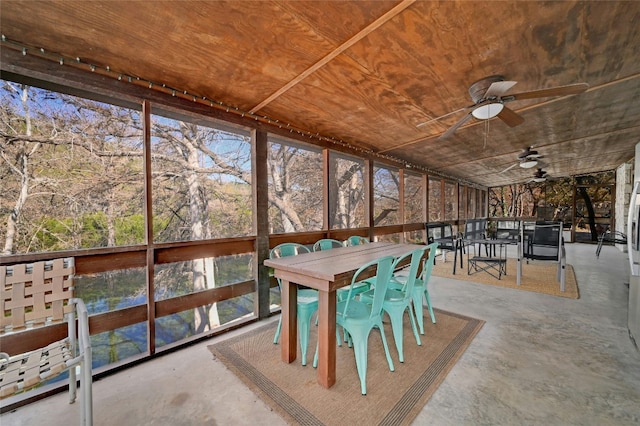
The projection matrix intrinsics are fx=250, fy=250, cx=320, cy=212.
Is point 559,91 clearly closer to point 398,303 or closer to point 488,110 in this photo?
point 488,110

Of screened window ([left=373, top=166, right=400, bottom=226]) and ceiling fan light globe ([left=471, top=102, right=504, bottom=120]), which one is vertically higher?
ceiling fan light globe ([left=471, top=102, right=504, bottom=120])

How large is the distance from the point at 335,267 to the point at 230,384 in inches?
47.7

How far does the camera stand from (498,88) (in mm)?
2238

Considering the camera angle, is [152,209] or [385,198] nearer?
[152,209]

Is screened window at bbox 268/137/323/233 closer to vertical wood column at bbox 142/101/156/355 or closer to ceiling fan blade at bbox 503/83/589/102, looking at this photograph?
vertical wood column at bbox 142/101/156/355

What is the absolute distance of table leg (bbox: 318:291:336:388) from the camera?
6.04 ft

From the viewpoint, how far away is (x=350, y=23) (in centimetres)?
165

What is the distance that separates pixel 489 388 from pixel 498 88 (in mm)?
2470

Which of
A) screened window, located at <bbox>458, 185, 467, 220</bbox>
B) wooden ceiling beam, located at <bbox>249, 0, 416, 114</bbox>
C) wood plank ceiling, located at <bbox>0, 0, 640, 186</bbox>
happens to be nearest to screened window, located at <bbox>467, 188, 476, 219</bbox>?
screened window, located at <bbox>458, 185, 467, 220</bbox>

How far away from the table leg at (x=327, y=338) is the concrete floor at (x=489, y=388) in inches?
16.5

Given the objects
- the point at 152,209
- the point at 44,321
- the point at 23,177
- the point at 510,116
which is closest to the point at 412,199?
the point at 510,116

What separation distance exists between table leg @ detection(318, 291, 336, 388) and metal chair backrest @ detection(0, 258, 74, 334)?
5.78 feet

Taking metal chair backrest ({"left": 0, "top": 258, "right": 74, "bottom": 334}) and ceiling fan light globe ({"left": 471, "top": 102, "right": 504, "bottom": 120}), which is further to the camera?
ceiling fan light globe ({"left": 471, "top": 102, "right": 504, "bottom": 120})

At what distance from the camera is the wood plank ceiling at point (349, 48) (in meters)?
1.54
